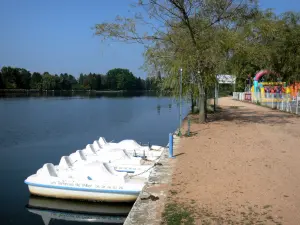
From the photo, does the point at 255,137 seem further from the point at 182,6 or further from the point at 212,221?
the point at 212,221

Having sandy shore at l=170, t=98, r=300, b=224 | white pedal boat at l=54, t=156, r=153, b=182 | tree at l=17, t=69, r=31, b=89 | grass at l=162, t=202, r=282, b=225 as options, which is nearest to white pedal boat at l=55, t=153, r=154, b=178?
white pedal boat at l=54, t=156, r=153, b=182

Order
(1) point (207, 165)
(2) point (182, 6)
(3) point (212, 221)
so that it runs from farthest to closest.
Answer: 1. (2) point (182, 6)
2. (1) point (207, 165)
3. (3) point (212, 221)

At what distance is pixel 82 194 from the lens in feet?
38.0

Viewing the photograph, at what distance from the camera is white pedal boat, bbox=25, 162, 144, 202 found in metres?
11.1

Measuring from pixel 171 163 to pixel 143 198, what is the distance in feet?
11.3

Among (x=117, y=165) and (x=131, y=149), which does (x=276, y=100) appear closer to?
(x=131, y=149)

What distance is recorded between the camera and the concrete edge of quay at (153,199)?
6812mm

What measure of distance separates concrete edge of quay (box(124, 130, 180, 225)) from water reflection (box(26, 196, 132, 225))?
75.9 inches

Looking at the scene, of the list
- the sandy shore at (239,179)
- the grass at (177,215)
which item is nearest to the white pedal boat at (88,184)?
the sandy shore at (239,179)

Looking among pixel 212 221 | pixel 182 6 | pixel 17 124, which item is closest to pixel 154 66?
pixel 182 6

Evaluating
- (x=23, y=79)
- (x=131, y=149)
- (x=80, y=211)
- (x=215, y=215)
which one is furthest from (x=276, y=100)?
(x=23, y=79)

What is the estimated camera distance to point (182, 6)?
19.2m

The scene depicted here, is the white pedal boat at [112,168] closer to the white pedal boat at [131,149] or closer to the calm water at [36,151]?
the calm water at [36,151]

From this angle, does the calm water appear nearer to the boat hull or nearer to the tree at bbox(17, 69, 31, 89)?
the boat hull
